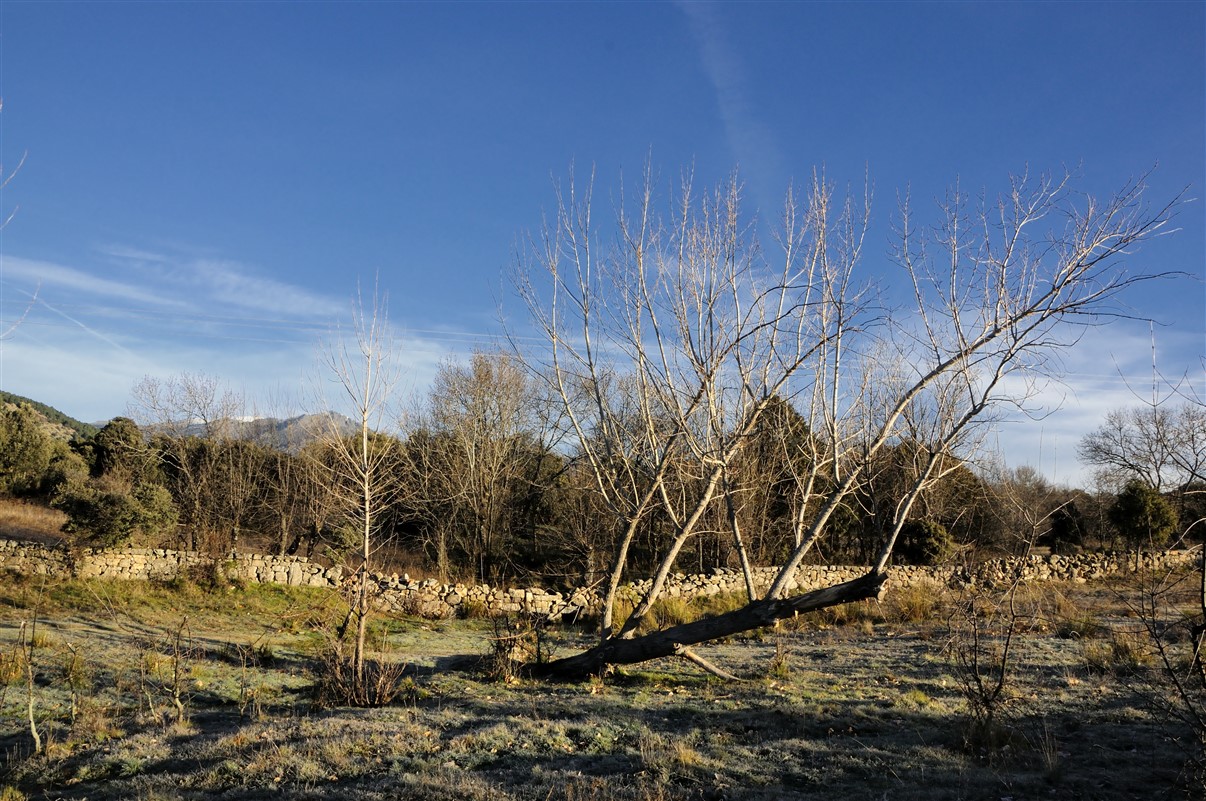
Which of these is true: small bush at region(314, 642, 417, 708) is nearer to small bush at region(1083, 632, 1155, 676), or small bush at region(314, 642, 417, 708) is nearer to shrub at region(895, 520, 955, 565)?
small bush at region(1083, 632, 1155, 676)

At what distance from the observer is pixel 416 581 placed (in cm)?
1825

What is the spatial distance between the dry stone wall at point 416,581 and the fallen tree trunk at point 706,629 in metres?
3.42

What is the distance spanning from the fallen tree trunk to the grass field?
15.0 inches

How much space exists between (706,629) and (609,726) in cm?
194

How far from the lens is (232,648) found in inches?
452

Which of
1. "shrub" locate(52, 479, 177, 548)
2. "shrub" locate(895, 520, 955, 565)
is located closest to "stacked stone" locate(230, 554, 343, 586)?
"shrub" locate(52, 479, 177, 548)

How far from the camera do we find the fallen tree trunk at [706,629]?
8039mm

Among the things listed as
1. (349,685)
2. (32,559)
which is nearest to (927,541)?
(349,685)

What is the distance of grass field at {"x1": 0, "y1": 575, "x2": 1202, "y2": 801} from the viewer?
18.4 feet

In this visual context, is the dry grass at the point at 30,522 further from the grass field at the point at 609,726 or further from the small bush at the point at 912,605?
the small bush at the point at 912,605

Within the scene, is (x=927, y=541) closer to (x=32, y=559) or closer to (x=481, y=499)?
(x=481, y=499)

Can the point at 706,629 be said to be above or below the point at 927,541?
below

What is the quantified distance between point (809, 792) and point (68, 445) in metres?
35.3

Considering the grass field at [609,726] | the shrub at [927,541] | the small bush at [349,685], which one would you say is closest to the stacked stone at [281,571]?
the grass field at [609,726]
